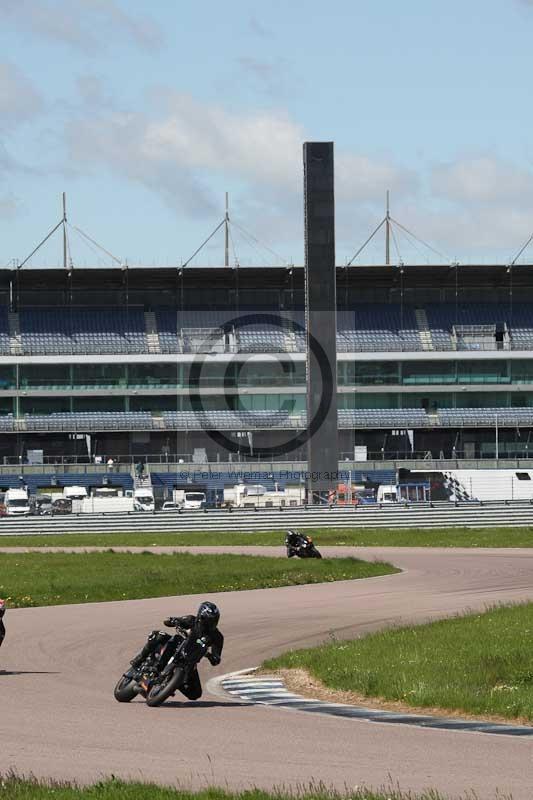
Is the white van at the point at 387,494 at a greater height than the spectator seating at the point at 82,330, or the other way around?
the spectator seating at the point at 82,330

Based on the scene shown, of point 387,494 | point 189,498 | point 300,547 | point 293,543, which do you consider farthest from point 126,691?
point 189,498

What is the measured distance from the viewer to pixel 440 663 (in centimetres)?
1955

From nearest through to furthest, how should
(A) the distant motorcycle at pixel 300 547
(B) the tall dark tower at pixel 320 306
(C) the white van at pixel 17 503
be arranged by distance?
1. (A) the distant motorcycle at pixel 300 547
2. (C) the white van at pixel 17 503
3. (B) the tall dark tower at pixel 320 306

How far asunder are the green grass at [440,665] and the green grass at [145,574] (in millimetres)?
12071

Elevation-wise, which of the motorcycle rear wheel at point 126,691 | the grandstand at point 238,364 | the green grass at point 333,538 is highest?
the grandstand at point 238,364

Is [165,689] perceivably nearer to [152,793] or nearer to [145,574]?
[152,793]

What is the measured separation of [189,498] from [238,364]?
2195cm

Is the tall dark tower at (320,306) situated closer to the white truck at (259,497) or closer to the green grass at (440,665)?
the white truck at (259,497)

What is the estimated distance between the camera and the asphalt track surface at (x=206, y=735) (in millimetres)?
11961

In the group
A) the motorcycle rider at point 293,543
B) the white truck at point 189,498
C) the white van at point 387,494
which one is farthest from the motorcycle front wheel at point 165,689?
the white van at point 387,494

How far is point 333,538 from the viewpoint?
59.6 metres

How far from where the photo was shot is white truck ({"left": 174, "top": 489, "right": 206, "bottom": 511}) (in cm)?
8294

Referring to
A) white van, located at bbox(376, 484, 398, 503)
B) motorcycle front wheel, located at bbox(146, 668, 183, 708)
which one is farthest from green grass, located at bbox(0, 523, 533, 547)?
motorcycle front wheel, located at bbox(146, 668, 183, 708)

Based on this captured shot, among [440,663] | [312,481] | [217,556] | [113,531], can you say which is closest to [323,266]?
[312,481]
